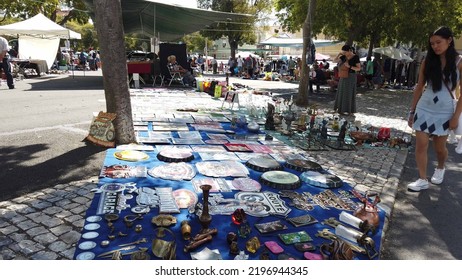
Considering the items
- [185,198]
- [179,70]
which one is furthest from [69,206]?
[179,70]

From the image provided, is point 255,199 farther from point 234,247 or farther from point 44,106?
point 44,106

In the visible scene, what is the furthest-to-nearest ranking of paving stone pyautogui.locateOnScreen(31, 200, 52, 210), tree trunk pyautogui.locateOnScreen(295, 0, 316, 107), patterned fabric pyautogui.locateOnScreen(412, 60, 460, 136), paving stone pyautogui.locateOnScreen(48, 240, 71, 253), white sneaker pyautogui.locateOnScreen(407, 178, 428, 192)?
tree trunk pyautogui.locateOnScreen(295, 0, 316, 107)
white sneaker pyautogui.locateOnScreen(407, 178, 428, 192)
patterned fabric pyautogui.locateOnScreen(412, 60, 460, 136)
paving stone pyautogui.locateOnScreen(31, 200, 52, 210)
paving stone pyautogui.locateOnScreen(48, 240, 71, 253)

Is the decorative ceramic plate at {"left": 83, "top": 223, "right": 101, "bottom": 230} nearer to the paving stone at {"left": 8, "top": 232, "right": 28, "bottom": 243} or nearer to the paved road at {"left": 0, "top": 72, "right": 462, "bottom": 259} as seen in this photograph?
the paved road at {"left": 0, "top": 72, "right": 462, "bottom": 259}

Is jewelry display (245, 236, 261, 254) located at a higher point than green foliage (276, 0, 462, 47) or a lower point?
lower

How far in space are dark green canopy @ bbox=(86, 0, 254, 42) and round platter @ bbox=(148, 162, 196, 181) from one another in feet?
35.0

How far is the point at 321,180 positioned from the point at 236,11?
103 feet

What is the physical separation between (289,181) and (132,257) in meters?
2.30

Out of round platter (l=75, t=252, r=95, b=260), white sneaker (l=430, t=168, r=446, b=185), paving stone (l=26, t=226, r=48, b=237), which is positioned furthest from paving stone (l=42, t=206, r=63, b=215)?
white sneaker (l=430, t=168, r=446, b=185)

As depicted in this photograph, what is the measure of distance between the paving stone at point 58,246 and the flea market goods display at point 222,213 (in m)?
0.11

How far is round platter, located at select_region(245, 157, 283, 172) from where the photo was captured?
4824 millimetres

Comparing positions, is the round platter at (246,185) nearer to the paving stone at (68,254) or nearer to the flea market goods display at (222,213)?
the flea market goods display at (222,213)

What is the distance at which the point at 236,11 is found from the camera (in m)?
33.1

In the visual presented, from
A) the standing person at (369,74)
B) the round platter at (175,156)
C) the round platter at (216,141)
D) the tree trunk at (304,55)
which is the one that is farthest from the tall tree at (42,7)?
the round platter at (175,156)

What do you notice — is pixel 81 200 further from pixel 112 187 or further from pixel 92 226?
pixel 92 226
